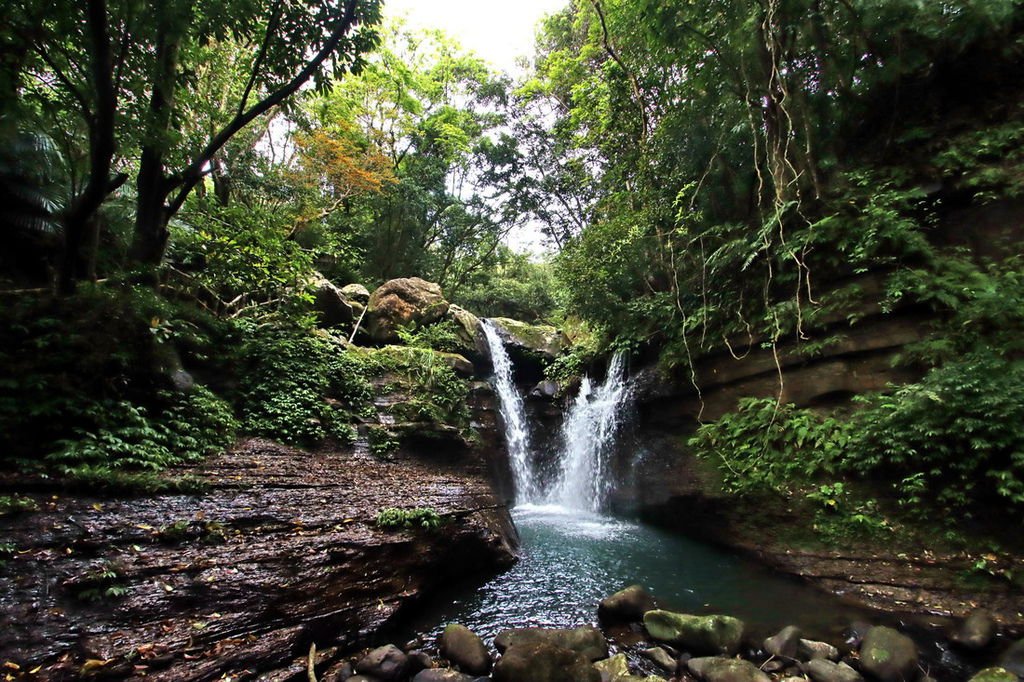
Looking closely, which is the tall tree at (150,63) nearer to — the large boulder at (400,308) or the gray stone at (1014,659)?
the large boulder at (400,308)

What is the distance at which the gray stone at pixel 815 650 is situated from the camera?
12.7ft

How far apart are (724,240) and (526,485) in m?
7.46

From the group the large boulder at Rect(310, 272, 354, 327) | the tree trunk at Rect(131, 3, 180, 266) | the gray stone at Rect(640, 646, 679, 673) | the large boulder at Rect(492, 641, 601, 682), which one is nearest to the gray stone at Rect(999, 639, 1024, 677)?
the gray stone at Rect(640, 646, 679, 673)

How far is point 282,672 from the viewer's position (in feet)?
10.7

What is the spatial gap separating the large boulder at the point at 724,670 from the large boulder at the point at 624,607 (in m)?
0.82

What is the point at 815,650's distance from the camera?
3910 millimetres

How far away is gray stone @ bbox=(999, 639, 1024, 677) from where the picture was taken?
3.48m

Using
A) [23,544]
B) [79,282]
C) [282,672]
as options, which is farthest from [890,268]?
[79,282]

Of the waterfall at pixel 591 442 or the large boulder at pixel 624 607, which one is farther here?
the waterfall at pixel 591 442

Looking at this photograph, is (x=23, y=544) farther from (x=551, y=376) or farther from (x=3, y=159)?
(x=551, y=376)

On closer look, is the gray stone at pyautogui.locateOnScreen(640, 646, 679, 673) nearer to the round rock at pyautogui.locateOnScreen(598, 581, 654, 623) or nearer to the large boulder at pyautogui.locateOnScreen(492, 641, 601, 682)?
the round rock at pyautogui.locateOnScreen(598, 581, 654, 623)

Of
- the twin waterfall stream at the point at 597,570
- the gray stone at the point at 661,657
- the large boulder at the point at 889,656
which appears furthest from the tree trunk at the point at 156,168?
the large boulder at the point at 889,656

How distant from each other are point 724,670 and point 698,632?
0.50m

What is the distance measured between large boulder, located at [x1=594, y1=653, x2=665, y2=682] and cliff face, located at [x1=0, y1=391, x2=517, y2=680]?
1942mm
